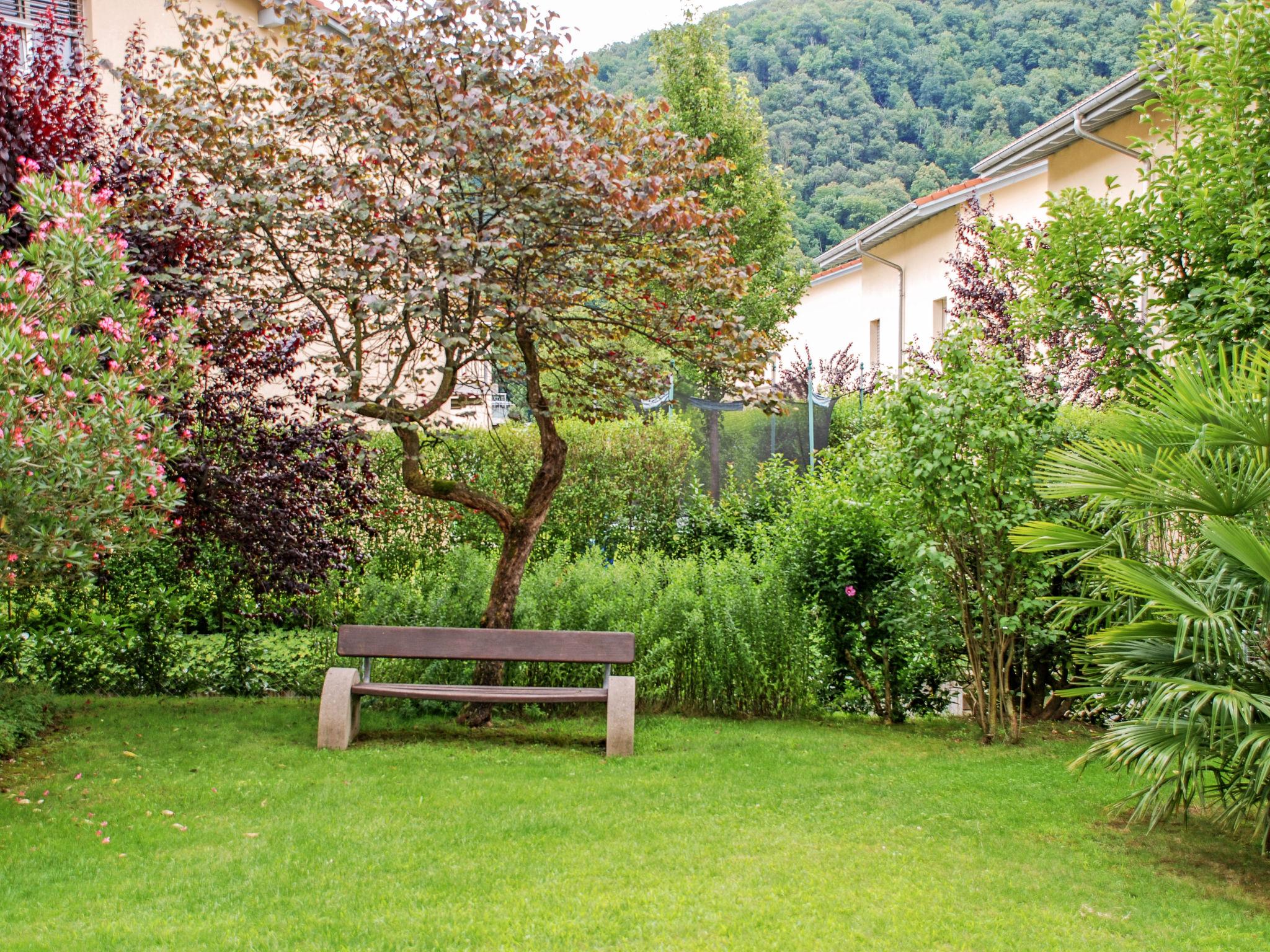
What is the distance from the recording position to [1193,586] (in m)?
4.93

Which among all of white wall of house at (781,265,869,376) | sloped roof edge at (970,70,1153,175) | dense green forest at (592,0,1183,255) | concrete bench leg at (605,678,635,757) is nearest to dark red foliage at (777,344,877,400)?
white wall of house at (781,265,869,376)

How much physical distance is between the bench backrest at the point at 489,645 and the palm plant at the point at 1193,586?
10.8ft

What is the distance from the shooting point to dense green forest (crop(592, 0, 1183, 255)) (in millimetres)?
31203

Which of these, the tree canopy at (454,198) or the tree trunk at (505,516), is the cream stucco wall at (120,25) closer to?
the tree canopy at (454,198)

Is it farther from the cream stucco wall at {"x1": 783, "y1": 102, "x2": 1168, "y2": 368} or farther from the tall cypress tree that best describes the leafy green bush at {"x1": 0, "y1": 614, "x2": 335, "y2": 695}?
the tall cypress tree

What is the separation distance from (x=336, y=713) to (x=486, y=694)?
1.02m

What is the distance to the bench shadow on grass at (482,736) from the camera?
7551 millimetres

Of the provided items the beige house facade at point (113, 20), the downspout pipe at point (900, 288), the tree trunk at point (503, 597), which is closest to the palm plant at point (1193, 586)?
the tree trunk at point (503, 597)

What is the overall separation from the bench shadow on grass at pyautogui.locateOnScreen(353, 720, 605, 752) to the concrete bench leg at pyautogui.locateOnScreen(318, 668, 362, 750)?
204mm

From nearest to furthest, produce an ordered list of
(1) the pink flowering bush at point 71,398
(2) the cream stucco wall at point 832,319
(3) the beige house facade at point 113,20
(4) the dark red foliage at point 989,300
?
1. (1) the pink flowering bush at point 71,398
2. (3) the beige house facade at point 113,20
3. (4) the dark red foliage at point 989,300
4. (2) the cream stucco wall at point 832,319

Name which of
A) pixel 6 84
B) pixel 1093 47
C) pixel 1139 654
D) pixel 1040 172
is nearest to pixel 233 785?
pixel 6 84

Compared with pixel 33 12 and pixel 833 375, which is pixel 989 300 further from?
pixel 33 12

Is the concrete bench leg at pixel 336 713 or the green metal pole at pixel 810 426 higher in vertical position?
the green metal pole at pixel 810 426

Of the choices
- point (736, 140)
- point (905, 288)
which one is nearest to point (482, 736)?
point (736, 140)
